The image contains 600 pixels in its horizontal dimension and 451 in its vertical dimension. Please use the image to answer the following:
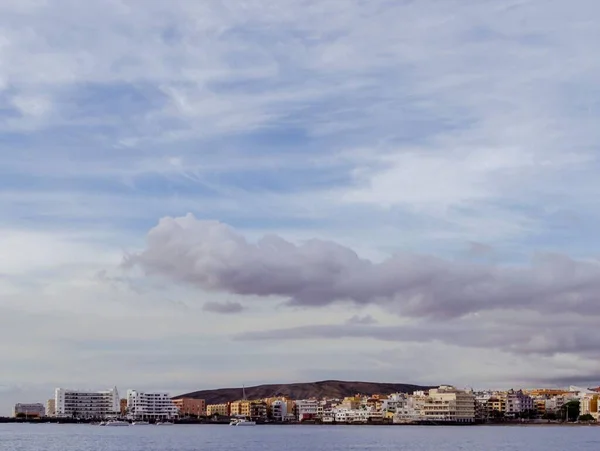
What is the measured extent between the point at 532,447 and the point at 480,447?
6773 millimetres

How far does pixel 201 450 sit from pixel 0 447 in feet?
83.2

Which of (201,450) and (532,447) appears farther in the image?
(532,447)

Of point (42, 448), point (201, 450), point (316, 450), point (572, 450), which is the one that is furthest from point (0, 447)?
point (572, 450)

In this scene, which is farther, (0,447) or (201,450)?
(0,447)

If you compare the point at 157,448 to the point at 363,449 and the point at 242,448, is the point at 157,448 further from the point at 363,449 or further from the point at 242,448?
the point at 363,449

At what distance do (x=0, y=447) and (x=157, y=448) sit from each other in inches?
754

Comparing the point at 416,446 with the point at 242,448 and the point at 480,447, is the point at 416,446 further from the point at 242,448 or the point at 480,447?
the point at 242,448

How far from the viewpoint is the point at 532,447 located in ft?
359

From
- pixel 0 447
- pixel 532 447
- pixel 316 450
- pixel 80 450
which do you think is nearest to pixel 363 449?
pixel 316 450

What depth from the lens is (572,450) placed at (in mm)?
102312

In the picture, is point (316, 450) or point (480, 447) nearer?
point (316, 450)

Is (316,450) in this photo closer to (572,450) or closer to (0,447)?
(572,450)

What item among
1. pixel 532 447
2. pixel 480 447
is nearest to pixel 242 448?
pixel 480 447

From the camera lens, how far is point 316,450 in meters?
98.5
